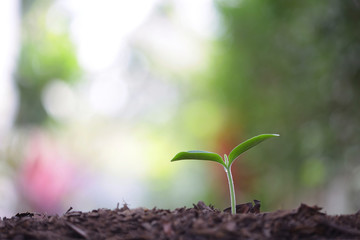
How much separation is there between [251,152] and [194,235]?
368 centimetres

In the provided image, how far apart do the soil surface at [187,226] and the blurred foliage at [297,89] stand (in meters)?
2.68

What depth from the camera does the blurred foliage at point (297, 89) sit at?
10.8 feet

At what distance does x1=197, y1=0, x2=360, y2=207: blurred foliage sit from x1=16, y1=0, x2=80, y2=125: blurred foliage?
225cm

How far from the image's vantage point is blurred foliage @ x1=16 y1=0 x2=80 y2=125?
17.0ft

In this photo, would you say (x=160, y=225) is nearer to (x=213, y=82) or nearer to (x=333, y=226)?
(x=333, y=226)

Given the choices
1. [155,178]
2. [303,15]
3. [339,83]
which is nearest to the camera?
[339,83]

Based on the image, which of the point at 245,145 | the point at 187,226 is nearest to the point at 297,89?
the point at 245,145

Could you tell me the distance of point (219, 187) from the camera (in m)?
5.87

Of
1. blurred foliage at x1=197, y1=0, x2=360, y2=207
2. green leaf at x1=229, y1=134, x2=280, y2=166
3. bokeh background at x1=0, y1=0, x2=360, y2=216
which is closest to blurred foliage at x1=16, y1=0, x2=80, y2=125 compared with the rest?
bokeh background at x1=0, y1=0, x2=360, y2=216

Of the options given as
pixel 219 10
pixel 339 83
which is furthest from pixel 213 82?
pixel 339 83

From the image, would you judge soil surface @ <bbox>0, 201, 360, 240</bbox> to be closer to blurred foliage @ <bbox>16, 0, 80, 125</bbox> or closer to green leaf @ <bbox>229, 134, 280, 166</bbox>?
green leaf @ <bbox>229, 134, 280, 166</bbox>

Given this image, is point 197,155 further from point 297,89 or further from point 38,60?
point 38,60

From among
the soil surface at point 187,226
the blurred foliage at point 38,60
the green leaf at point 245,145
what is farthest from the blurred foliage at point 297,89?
the soil surface at point 187,226

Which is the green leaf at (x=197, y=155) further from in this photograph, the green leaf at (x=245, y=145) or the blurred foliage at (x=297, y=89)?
the blurred foliage at (x=297, y=89)
